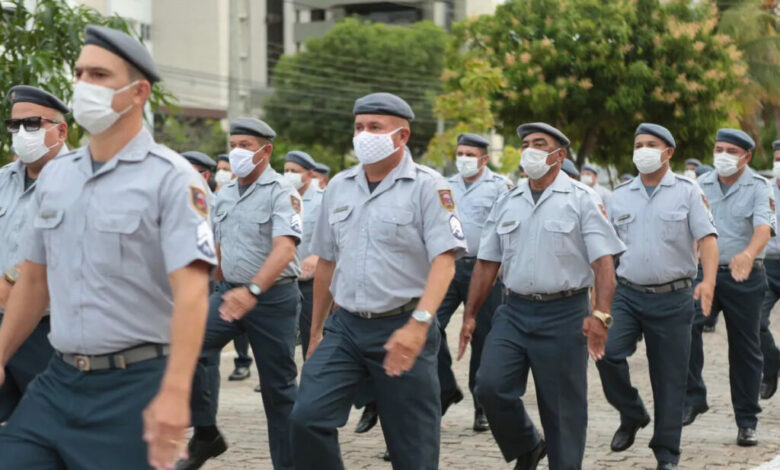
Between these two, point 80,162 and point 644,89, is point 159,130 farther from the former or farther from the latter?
point 80,162

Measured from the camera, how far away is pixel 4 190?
6.77 meters

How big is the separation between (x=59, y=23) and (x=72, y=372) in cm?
700

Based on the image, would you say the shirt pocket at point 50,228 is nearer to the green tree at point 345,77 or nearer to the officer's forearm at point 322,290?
the officer's forearm at point 322,290

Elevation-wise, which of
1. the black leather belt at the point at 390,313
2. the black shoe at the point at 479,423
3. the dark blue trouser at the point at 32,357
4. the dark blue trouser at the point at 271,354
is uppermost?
the black leather belt at the point at 390,313

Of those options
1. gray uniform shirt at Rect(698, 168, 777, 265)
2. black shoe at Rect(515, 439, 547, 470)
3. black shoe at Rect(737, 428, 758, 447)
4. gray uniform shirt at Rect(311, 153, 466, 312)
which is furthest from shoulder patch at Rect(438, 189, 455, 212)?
gray uniform shirt at Rect(698, 168, 777, 265)

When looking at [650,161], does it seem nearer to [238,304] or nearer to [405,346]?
[238,304]

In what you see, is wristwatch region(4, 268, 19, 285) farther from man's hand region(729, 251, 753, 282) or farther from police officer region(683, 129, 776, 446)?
man's hand region(729, 251, 753, 282)

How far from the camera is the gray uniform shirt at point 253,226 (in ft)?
26.6

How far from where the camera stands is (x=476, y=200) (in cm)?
1107

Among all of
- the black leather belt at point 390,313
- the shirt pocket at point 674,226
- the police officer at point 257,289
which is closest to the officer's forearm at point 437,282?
the black leather belt at point 390,313

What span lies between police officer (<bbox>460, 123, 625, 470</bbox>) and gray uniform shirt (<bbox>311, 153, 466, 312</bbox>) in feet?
3.55

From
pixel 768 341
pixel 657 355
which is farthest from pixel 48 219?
pixel 768 341

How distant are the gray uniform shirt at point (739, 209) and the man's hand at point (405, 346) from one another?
181 inches

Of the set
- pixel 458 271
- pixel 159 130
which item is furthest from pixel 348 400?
pixel 159 130
